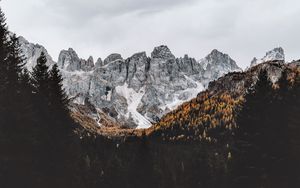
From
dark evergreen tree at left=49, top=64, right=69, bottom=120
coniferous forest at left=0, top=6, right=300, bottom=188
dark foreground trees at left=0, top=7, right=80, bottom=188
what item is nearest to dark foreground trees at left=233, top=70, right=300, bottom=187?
coniferous forest at left=0, top=6, right=300, bottom=188

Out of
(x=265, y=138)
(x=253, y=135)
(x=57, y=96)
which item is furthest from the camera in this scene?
(x=57, y=96)

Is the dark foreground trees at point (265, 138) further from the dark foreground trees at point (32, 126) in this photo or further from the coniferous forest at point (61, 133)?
the dark foreground trees at point (32, 126)

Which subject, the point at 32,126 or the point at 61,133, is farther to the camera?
the point at 61,133

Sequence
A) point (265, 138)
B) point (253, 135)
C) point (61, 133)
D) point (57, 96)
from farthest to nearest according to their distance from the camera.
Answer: point (57, 96) → point (61, 133) → point (253, 135) → point (265, 138)

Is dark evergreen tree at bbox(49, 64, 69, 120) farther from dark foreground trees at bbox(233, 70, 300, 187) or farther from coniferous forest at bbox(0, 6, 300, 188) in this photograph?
dark foreground trees at bbox(233, 70, 300, 187)

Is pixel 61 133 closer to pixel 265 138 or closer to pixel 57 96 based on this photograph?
pixel 57 96

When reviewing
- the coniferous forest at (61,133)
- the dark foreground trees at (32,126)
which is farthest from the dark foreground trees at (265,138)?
the dark foreground trees at (32,126)

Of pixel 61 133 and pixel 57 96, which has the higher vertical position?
pixel 57 96

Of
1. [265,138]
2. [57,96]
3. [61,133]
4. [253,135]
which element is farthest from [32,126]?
[265,138]

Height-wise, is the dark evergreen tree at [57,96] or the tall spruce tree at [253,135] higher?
the dark evergreen tree at [57,96]

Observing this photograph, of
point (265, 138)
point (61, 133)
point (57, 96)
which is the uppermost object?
point (57, 96)

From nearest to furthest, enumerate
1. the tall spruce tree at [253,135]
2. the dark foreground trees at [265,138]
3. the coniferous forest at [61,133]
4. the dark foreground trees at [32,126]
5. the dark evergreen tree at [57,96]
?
1. the dark foreground trees at [32,126]
2. the coniferous forest at [61,133]
3. the dark foreground trees at [265,138]
4. the tall spruce tree at [253,135]
5. the dark evergreen tree at [57,96]

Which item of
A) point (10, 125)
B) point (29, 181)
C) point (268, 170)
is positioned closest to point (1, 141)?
point (10, 125)

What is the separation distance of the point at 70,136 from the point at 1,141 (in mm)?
10995
